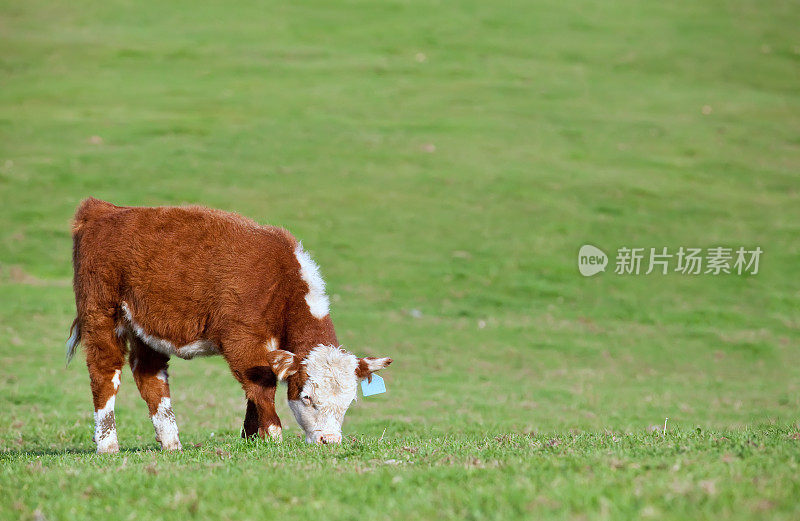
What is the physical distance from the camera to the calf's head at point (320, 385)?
9922mm

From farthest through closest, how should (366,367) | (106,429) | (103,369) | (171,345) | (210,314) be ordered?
(103,369) → (106,429) → (171,345) → (210,314) → (366,367)

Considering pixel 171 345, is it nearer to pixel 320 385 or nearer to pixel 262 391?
pixel 262 391

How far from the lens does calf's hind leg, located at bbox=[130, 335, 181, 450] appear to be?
36.5ft

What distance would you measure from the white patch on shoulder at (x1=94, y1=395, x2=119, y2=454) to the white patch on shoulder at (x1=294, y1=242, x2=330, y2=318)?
278cm

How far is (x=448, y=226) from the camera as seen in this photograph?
99.2 feet

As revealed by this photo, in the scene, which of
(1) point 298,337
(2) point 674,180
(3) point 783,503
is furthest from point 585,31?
(3) point 783,503

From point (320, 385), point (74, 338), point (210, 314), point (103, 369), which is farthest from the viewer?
point (74, 338)

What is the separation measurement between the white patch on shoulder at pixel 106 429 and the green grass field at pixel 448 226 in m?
0.50

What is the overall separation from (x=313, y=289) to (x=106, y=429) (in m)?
3.17

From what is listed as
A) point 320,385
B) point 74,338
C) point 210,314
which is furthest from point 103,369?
point 320,385

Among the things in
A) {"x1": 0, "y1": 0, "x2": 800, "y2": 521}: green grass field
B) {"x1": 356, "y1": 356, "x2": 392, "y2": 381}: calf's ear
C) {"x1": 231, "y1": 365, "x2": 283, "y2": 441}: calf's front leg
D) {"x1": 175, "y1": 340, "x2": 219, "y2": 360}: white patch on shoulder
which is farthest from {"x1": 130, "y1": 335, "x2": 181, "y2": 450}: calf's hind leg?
{"x1": 356, "y1": 356, "x2": 392, "y2": 381}: calf's ear

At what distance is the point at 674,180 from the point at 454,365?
17.5 metres

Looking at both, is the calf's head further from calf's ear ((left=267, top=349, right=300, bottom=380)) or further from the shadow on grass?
the shadow on grass

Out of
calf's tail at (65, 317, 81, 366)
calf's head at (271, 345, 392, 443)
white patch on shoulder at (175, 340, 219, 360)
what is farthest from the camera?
calf's tail at (65, 317, 81, 366)
